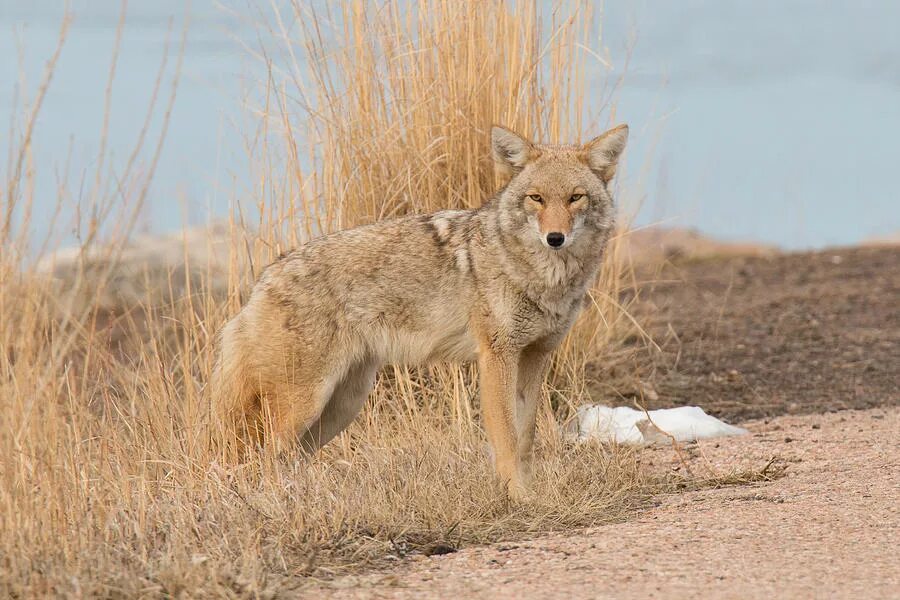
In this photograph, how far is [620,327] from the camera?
853 cm

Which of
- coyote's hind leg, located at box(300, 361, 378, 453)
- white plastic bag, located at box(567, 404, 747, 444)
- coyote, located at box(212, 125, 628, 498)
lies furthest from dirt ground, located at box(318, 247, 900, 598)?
coyote's hind leg, located at box(300, 361, 378, 453)

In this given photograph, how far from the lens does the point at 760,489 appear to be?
555 centimetres

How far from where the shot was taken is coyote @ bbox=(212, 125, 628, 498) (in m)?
5.52

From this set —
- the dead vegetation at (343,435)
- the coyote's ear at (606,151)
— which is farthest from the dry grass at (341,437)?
the coyote's ear at (606,151)

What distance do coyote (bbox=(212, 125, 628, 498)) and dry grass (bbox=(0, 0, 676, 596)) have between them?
10.9 inches

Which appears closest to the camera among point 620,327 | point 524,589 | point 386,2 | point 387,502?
point 524,589

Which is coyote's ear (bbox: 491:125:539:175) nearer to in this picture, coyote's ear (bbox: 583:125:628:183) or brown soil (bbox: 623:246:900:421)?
coyote's ear (bbox: 583:125:628:183)

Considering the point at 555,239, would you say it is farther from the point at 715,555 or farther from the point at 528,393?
the point at 715,555

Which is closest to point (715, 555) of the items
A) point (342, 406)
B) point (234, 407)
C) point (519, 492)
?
point (519, 492)

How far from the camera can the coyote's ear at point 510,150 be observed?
5.63m

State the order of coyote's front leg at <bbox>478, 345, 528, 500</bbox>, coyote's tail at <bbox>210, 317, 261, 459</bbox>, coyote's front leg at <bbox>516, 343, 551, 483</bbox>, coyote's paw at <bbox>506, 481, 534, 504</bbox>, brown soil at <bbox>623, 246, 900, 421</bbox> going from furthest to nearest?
brown soil at <bbox>623, 246, 900, 421</bbox> < coyote's front leg at <bbox>516, 343, 551, 483</bbox> < coyote's tail at <bbox>210, 317, 261, 459</bbox> < coyote's front leg at <bbox>478, 345, 528, 500</bbox> < coyote's paw at <bbox>506, 481, 534, 504</bbox>

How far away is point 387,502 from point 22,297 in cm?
203

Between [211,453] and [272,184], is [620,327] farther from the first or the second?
[211,453]

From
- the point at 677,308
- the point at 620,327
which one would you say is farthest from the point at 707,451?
the point at 677,308
